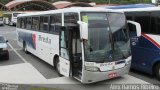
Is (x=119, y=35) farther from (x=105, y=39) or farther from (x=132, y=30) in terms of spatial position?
(x=132, y=30)

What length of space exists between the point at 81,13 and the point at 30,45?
7.12 meters

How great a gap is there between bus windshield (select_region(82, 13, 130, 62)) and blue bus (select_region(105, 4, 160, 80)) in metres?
1.11

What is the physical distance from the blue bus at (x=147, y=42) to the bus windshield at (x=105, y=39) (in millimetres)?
1113

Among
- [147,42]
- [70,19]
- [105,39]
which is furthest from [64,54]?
[147,42]

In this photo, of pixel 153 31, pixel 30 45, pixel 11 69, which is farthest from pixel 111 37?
pixel 30 45

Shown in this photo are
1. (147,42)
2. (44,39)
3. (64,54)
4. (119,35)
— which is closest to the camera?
(119,35)

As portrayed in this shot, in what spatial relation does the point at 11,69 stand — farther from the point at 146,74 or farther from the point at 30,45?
the point at 146,74

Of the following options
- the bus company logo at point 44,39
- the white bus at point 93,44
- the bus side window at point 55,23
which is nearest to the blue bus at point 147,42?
the white bus at point 93,44

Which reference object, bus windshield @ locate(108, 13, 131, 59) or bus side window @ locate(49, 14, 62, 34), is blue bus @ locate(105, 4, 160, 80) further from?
bus side window @ locate(49, 14, 62, 34)

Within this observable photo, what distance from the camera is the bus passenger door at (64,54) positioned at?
9.12 metres

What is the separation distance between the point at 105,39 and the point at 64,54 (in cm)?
160

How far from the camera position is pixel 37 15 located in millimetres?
13516

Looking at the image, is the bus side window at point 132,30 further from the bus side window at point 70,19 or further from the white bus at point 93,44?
the bus side window at point 70,19

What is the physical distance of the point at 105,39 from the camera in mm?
8750
